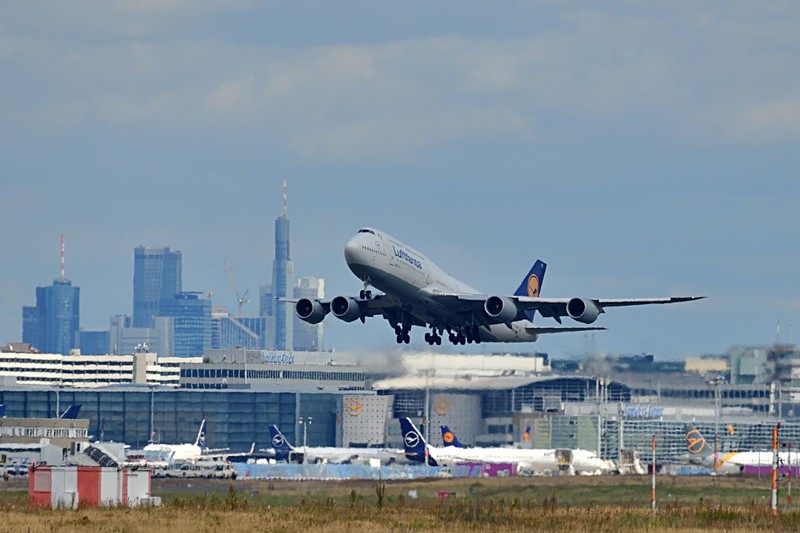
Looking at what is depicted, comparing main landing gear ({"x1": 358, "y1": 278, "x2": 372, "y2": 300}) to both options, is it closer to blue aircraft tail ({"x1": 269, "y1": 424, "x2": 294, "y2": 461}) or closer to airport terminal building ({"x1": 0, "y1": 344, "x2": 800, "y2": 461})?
airport terminal building ({"x1": 0, "y1": 344, "x2": 800, "y2": 461})

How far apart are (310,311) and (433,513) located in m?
22.5

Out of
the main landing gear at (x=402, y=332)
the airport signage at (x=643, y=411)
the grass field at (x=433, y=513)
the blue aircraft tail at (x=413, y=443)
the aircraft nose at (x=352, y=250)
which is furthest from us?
the blue aircraft tail at (x=413, y=443)

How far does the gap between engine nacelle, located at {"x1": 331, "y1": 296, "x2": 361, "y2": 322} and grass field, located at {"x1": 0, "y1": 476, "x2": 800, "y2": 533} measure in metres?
8.75

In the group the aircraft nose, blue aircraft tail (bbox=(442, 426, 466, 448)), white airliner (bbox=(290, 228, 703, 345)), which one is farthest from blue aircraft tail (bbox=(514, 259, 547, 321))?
blue aircraft tail (bbox=(442, 426, 466, 448))

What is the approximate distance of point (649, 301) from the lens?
269 feet

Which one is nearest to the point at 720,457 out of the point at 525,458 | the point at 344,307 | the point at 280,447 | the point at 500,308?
the point at 525,458

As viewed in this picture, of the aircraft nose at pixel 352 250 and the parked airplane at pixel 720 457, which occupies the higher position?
the aircraft nose at pixel 352 250

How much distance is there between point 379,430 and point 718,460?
52.3 m

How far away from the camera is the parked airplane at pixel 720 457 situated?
12588cm

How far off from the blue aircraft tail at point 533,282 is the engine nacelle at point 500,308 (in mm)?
16984

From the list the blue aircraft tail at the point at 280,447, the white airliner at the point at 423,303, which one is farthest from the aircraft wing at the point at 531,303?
the blue aircraft tail at the point at 280,447

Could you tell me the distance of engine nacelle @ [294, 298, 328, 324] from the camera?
272ft

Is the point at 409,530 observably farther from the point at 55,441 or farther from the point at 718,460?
the point at 55,441

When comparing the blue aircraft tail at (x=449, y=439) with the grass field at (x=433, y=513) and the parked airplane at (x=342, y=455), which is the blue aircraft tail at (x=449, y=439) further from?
the grass field at (x=433, y=513)
